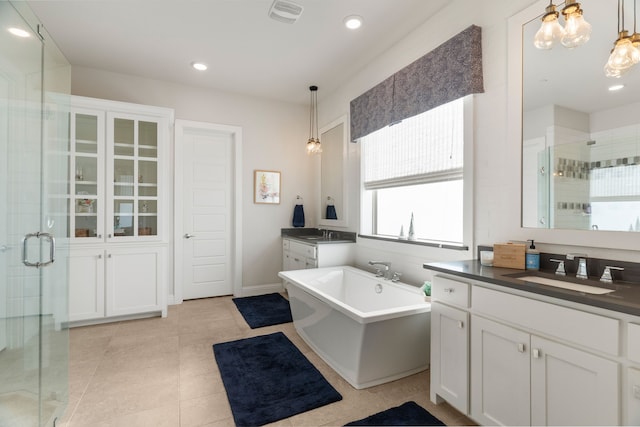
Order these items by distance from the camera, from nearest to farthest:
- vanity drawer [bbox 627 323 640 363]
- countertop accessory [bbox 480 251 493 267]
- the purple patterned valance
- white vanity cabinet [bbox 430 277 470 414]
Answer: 1. vanity drawer [bbox 627 323 640 363]
2. white vanity cabinet [bbox 430 277 470 414]
3. countertop accessory [bbox 480 251 493 267]
4. the purple patterned valance

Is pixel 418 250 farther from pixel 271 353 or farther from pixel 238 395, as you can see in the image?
pixel 238 395

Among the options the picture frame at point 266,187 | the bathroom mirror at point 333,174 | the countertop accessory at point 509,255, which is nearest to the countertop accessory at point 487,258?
the countertop accessory at point 509,255

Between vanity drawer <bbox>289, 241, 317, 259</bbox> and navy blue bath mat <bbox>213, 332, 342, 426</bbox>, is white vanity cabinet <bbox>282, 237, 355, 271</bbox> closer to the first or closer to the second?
vanity drawer <bbox>289, 241, 317, 259</bbox>

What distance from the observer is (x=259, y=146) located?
4582 millimetres

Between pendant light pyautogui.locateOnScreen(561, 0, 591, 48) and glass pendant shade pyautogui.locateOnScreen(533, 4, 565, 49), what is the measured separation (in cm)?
3

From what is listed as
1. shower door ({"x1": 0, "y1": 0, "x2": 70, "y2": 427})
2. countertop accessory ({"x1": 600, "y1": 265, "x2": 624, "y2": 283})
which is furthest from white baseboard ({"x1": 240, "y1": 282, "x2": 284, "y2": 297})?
countertop accessory ({"x1": 600, "y1": 265, "x2": 624, "y2": 283})

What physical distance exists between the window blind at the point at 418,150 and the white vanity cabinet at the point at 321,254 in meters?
0.83

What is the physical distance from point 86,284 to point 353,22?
3.78m

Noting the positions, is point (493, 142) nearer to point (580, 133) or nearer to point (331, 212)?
point (580, 133)

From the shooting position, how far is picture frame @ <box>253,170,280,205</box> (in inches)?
179

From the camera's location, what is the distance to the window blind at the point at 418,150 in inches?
99.2

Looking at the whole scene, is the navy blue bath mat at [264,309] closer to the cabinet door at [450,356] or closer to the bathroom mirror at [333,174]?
the bathroom mirror at [333,174]

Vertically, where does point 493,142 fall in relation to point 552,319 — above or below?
above

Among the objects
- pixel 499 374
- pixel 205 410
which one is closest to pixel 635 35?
pixel 499 374
